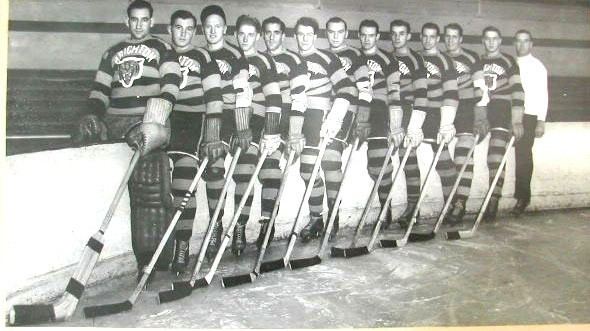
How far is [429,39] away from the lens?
2994 millimetres

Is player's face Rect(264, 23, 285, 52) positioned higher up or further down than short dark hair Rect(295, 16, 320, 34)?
further down

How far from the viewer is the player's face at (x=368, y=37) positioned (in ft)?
9.45

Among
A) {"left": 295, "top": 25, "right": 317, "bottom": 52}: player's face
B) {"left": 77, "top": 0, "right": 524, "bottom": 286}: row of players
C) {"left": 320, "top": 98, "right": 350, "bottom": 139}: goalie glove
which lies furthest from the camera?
{"left": 320, "top": 98, "right": 350, "bottom": 139}: goalie glove

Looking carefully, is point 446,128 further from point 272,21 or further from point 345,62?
point 272,21

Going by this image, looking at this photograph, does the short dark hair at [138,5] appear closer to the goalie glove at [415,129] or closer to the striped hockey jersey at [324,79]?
the striped hockey jersey at [324,79]

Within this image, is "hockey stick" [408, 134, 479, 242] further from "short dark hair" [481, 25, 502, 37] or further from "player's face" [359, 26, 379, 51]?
"player's face" [359, 26, 379, 51]

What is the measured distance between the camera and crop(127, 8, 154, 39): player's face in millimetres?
2510

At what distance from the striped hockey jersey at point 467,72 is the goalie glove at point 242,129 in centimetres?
125

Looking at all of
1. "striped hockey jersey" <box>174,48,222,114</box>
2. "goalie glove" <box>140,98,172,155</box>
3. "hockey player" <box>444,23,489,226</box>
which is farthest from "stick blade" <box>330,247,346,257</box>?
"goalie glove" <box>140,98,172,155</box>

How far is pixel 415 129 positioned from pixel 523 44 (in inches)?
30.8

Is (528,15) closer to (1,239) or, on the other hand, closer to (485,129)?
(485,129)

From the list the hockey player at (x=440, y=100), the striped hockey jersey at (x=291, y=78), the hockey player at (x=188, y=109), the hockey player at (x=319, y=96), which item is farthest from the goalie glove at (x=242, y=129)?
the hockey player at (x=440, y=100)

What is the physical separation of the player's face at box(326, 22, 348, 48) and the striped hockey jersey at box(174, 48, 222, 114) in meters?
0.64

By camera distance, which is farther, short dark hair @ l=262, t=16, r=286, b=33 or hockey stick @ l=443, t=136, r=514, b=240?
hockey stick @ l=443, t=136, r=514, b=240
